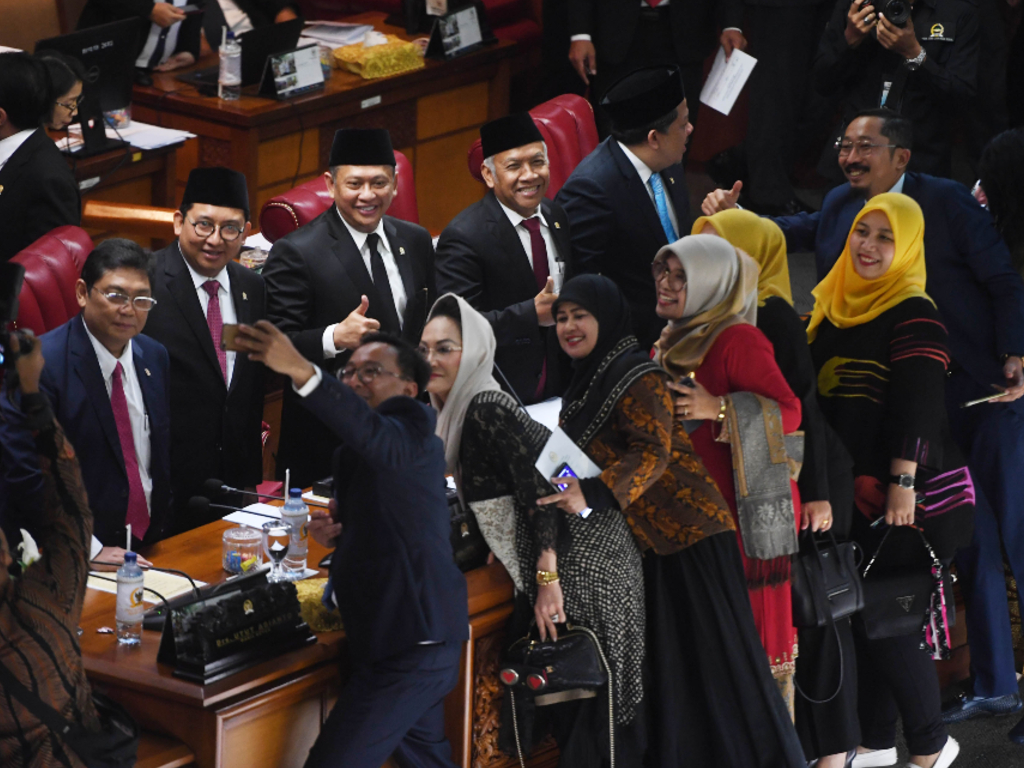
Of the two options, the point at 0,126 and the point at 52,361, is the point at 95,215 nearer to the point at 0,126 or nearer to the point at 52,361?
the point at 0,126

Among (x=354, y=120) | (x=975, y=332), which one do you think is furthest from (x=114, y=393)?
(x=354, y=120)

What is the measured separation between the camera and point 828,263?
4582 mm

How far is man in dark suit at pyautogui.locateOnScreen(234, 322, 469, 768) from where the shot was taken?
117 inches

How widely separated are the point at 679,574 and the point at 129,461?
Result: 4.50 ft

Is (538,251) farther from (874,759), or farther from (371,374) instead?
(874,759)

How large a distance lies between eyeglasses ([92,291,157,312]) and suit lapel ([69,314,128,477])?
96mm

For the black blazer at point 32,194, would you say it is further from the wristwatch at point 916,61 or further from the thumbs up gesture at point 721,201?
the wristwatch at point 916,61

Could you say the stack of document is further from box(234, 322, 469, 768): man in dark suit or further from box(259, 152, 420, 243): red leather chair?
box(234, 322, 469, 768): man in dark suit

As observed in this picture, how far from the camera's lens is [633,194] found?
4.54 meters

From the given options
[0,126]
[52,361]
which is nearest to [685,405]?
[52,361]

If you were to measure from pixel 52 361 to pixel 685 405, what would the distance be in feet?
4.94

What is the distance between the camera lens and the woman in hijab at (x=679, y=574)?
3428 millimetres

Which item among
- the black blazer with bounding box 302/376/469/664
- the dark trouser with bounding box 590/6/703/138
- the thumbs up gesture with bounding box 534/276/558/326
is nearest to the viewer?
the black blazer with bounding box 302/376/469/664

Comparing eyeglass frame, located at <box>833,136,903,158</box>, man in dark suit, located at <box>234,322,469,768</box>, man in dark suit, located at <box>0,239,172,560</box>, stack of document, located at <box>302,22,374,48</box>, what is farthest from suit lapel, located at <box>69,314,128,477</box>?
stack of document, located at <box>302,22,374,48</box>
